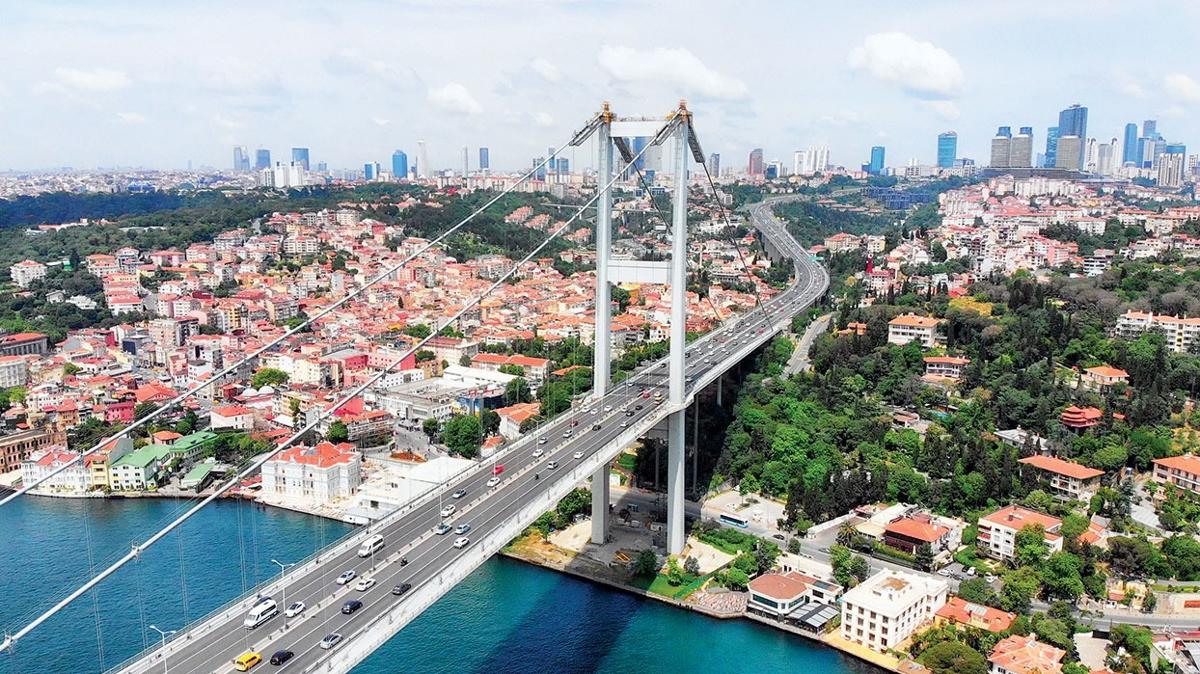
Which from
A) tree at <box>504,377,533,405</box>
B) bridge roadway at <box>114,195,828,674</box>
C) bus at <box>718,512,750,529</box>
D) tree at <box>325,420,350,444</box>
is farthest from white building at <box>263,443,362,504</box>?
bus at <box>718,512,750,529</box>

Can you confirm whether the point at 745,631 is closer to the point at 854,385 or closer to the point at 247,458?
the point at 854,385

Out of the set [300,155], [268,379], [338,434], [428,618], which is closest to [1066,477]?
[428,618]

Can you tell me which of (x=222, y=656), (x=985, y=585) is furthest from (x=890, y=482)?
(x=222, y=656)

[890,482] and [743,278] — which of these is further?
[743,278]

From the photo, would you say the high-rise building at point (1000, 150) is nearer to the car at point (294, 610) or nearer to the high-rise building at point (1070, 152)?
the high-rise building at point (1070, 152)

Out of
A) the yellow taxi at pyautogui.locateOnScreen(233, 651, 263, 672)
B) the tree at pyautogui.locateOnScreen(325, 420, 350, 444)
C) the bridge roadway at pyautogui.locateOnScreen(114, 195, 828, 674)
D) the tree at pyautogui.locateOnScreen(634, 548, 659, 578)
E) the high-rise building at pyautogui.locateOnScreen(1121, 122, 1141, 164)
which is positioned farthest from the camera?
the high-rise building at pyautogui.locateOnScreen(1121, 122, 1141, 164)

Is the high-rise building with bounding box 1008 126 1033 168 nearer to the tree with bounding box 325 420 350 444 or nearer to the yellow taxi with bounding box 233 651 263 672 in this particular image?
the tree with bounding box 325 420 350 444
